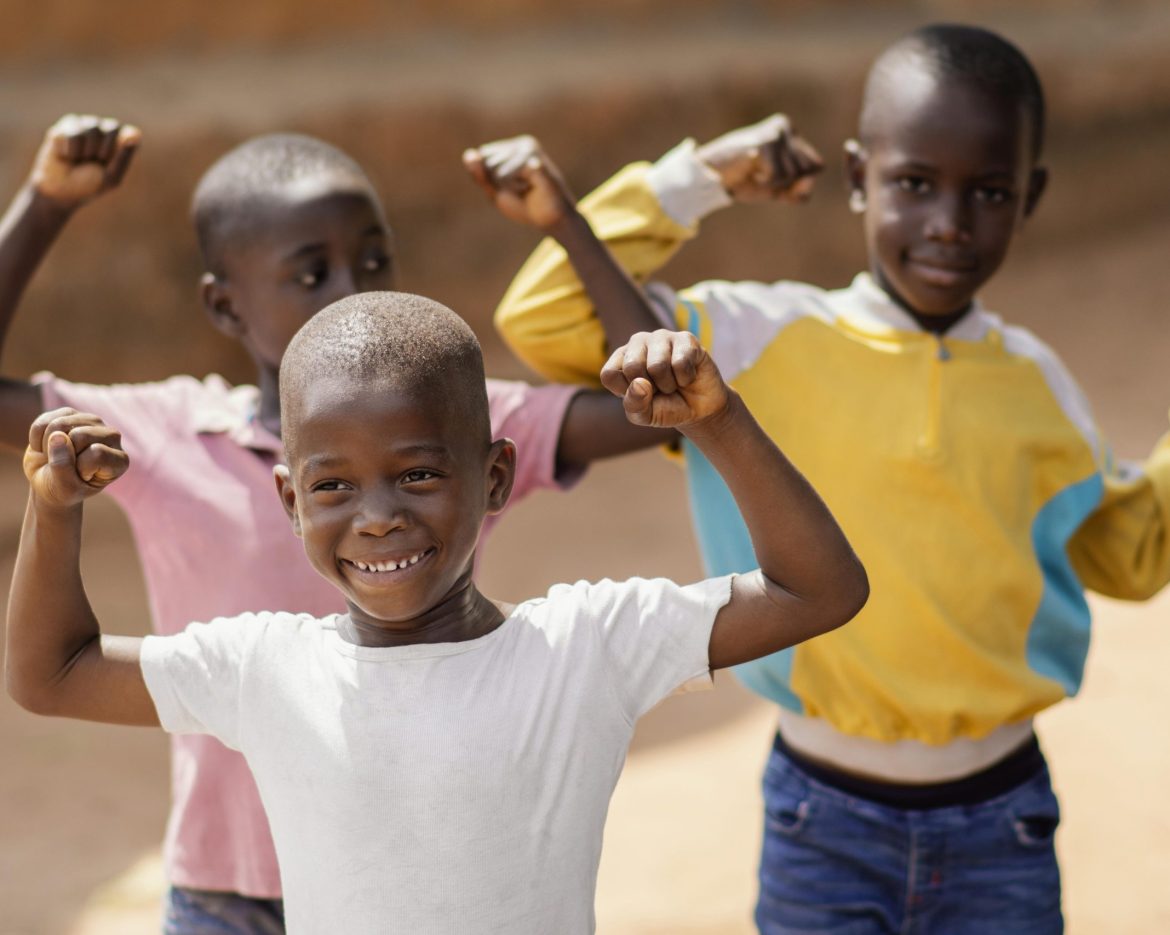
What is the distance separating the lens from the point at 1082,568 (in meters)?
2.41

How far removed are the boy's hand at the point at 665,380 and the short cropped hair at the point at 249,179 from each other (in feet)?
2.83

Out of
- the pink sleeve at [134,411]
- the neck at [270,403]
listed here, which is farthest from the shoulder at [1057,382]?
the pink sleeve at [134,411]

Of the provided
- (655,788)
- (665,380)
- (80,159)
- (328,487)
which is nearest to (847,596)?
(665,380)

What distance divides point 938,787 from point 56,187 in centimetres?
148

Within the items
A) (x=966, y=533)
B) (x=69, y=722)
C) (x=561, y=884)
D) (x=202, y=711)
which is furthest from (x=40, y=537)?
(x=69, y=722)

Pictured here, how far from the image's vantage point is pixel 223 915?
2156 mm

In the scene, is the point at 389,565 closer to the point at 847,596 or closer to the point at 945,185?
the point at 847,596

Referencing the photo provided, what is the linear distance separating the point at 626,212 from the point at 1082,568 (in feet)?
2.78

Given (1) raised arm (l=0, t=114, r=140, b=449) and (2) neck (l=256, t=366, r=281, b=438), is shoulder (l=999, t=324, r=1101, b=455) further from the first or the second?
(1) raised arm (l=0, t=114, r=140, b=449)

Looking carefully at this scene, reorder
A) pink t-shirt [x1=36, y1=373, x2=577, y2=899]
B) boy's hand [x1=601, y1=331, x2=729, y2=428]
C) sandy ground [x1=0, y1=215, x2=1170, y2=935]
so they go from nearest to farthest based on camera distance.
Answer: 1. boy's hand [x1=601, y1=331, x2=729, y2=428]
2. pink t-shirt [x1=36, y1=373, x2=577, y2=899]
3. sandy ground [x1=0, y1=215, x2=1170, y2=935]

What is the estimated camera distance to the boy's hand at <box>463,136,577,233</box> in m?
2.16

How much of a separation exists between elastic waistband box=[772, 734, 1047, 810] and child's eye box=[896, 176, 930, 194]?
2.57 ft

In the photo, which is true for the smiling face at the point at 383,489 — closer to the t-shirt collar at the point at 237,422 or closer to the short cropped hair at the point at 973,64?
the t-shirt collar at the point at 237,422

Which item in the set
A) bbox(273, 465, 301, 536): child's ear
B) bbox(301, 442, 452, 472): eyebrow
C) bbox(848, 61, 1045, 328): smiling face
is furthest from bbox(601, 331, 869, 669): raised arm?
bbox(848, 61, 1045, 328): smiling face
